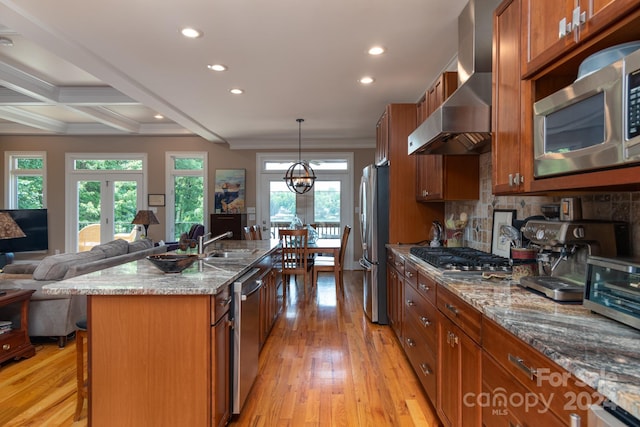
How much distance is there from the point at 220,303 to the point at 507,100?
A: 1.76 m

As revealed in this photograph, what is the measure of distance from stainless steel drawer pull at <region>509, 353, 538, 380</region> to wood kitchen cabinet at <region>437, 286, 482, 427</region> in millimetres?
266

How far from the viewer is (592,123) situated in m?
1.14

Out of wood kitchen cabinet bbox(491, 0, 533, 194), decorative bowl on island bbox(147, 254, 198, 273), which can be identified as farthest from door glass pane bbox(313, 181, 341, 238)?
wood kitchen cabinet bbox(491, 0, 533, 194)

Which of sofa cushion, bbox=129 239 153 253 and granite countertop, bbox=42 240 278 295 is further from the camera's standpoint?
sofa cushion, bbox=129 239 153 253

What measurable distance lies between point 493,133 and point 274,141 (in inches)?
227

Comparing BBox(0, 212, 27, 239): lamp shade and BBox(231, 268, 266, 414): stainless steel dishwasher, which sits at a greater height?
BBox(0, 212, 27, 239): lamp shade

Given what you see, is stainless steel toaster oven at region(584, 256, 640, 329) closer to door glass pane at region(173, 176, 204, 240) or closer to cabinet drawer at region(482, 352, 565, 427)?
cabinet drawer at region(482, 352, 565, 427)

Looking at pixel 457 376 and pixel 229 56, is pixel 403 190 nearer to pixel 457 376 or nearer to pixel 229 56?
pixel 229 56

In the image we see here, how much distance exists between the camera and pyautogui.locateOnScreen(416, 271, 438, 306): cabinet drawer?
2.09m

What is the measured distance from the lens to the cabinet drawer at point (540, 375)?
0.87 metres

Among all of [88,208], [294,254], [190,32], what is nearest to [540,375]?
[190,32]

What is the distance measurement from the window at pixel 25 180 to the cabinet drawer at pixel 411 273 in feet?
25.0

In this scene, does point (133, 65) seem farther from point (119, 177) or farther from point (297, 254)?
point (119, 177)

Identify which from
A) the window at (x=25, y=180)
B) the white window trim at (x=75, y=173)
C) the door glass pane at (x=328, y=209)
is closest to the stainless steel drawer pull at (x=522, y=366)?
the door glass pane at (x=328, y=209)
